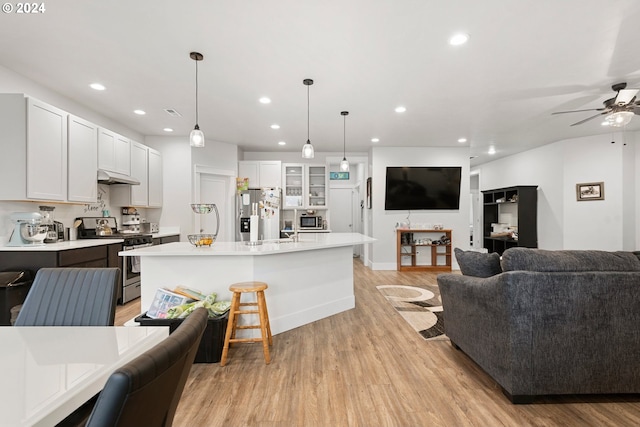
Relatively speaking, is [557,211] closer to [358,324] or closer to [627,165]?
[627,165]

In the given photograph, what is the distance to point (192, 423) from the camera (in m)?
1.77

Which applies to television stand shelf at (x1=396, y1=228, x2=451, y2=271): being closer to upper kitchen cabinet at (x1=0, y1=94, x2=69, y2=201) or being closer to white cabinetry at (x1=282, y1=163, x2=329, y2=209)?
white cabinetry at (x1=282, y1=163, x2=329, y2=209)

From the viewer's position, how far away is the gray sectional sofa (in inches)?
71.9

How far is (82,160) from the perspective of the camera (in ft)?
12.4

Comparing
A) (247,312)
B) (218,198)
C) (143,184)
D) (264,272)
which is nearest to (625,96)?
(264,272)

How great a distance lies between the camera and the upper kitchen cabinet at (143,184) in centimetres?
481

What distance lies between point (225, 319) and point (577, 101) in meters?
5.10

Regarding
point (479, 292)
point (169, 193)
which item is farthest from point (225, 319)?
point (169, 193)

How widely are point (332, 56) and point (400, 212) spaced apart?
4.42 metres

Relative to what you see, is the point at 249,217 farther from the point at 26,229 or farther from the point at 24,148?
the point at 24,148

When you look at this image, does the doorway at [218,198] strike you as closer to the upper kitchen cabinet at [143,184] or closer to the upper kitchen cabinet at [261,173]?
the upper kitchen cabinet at [261,173]

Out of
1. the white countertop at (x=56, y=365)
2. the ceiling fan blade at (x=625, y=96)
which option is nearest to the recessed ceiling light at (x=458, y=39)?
the ceiling fan blade at (x=625, y=96)

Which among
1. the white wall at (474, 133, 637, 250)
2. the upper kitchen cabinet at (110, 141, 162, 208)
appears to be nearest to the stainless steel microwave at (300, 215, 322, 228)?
the upper kitchen cabinet at (110, 141, 162, 208)

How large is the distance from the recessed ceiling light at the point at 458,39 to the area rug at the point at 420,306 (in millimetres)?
2742
